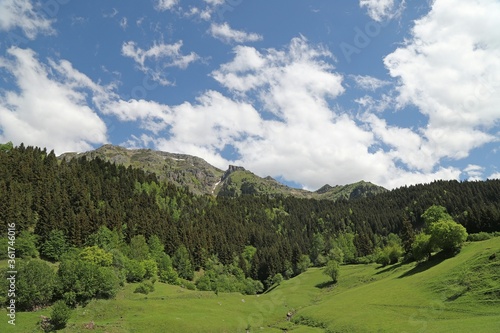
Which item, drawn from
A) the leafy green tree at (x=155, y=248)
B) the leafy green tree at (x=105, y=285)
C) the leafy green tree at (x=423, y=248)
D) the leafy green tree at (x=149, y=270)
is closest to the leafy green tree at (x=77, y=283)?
the leafy green tree at (x=105, y=285)

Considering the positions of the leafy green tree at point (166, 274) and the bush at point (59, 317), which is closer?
the bush at point (59, 317)

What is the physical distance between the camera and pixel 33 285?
73500 mm

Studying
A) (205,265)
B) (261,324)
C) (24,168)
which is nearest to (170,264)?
(205,265)

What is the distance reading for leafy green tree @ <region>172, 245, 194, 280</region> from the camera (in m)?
140

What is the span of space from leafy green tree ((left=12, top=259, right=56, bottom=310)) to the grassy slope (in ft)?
16.4

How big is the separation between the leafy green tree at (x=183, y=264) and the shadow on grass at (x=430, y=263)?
87439 millimetres

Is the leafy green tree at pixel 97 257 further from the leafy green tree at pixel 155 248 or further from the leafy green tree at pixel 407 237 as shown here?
the leafy green tree at pixel 407 237

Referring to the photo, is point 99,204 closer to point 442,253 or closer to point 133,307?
point 133,307

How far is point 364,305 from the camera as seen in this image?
7025 cm

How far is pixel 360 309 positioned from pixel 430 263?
114 ft

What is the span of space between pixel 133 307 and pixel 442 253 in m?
86.4

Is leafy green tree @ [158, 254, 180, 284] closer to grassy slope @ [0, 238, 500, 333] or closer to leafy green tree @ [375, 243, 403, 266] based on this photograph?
grassy slope @ [0, 238, 500, 333]

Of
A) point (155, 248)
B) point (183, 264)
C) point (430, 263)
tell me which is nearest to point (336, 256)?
point (183, 264)

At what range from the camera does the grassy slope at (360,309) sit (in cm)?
5181
